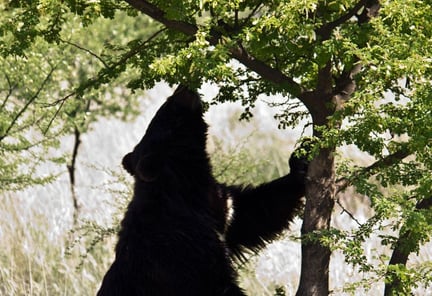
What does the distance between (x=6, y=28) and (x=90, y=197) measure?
6459 millimetres

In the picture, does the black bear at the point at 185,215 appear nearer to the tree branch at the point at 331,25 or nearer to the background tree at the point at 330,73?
the background tree at the point at 330,73

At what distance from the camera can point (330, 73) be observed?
4.73m

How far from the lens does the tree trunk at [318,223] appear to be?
4.75 metres

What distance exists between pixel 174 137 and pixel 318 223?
113 cm

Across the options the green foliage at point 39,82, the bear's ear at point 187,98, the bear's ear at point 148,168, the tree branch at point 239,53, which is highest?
the green foliage at point 39,82

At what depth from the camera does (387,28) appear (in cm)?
392

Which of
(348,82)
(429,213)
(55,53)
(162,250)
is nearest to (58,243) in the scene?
(55,53)

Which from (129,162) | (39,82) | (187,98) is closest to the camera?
(187,98)

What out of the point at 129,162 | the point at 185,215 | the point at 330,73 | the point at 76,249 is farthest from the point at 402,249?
the point at 76,249

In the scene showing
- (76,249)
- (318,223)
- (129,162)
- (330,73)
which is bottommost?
(318,223)

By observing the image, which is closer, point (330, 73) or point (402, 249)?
point (402, 249)

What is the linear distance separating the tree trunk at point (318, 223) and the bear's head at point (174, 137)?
3.13 feet

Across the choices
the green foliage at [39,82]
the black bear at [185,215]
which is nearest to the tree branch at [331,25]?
the black bear at [185,215]

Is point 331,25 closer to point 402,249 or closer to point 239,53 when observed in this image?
point 239,53
